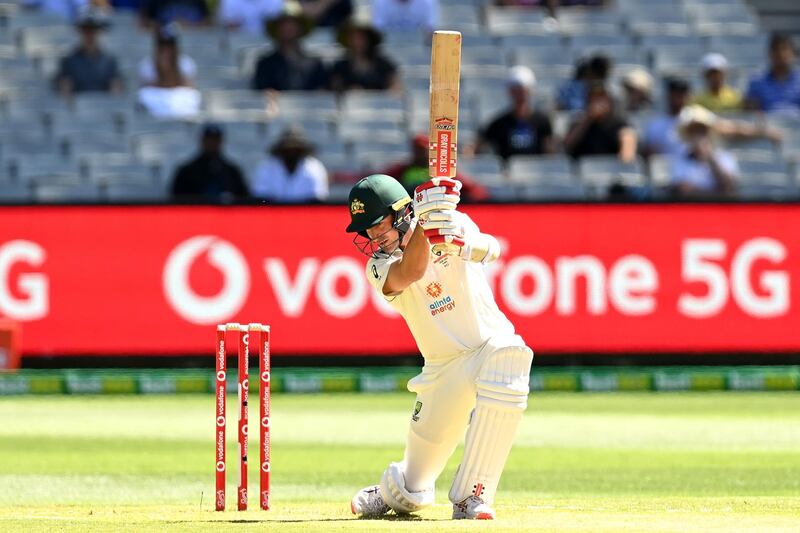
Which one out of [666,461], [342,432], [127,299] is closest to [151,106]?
[127,299]

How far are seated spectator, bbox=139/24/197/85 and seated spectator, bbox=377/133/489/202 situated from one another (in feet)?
8.34

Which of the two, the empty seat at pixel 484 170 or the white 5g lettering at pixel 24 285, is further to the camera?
the empty seat at pixel 484 170

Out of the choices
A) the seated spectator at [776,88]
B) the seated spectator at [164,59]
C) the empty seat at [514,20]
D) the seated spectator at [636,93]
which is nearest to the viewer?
the seated spectator at [164,59]

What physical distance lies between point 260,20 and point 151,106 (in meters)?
1.76

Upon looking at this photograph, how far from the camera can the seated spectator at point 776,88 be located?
1445cm

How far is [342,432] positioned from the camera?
30.1ft

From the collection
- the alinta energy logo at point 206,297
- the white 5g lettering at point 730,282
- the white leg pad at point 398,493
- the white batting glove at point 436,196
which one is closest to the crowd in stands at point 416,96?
the alinta energy logo at point 206,297

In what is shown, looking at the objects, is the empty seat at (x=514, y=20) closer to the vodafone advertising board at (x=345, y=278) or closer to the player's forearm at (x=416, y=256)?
the vodafone advertising board at (x=345, y=278)

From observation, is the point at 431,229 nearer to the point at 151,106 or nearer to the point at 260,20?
the point at 151,106

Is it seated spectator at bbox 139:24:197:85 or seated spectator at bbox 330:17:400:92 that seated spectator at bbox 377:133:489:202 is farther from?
seated spectator at bbox 139:24:197:85

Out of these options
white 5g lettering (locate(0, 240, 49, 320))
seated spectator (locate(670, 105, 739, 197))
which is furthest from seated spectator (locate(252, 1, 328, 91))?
white 5g lettering (locate(0, 240, 49, 320))

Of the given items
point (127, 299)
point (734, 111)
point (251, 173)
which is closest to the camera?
point (127, 299)

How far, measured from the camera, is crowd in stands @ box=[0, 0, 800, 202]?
12.9 metres

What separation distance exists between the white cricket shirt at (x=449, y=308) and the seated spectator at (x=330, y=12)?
387 inches
